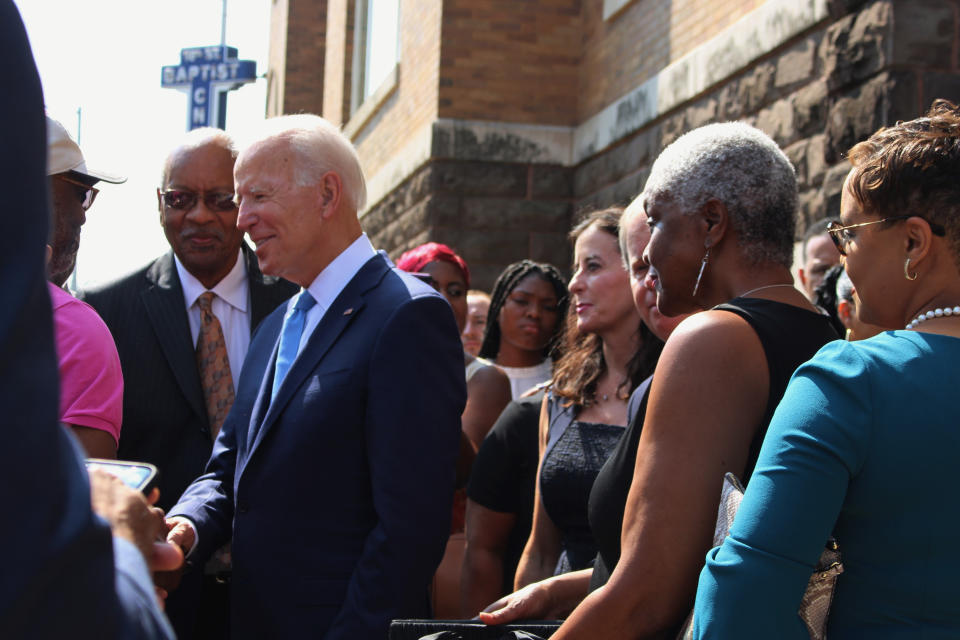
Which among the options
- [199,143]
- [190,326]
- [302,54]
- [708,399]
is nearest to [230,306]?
[190,326]

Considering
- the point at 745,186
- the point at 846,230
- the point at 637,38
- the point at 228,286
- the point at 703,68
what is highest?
the point at 637,38

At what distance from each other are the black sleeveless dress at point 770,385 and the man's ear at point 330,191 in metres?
1.20

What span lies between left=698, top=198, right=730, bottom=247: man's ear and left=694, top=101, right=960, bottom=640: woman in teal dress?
1.79ft

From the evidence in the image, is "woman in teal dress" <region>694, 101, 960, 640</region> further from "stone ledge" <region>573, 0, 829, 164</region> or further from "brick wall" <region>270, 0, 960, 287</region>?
"stone ledge" <region>573, 0, 829, 164</region>

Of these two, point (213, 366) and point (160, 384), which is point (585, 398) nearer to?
point (213, 366)

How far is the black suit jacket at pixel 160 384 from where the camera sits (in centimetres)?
315

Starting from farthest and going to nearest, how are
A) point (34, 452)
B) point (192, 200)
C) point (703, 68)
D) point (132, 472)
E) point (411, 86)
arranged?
point (411, 86) < point (703, 68) < point (192, 200) < point (132, 472) < point (34, 452)

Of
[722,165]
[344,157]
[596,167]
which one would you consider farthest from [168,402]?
[596,167]

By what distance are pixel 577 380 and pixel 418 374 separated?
3.29 ft

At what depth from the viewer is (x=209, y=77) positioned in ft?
57.4

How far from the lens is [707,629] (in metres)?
1.62

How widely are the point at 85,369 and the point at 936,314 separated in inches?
67.4

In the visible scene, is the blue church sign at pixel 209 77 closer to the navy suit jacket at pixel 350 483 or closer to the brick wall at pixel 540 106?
the brick wall at pixel 540 106

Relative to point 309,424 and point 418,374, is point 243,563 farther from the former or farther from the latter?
point 418,374
